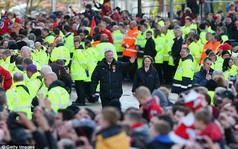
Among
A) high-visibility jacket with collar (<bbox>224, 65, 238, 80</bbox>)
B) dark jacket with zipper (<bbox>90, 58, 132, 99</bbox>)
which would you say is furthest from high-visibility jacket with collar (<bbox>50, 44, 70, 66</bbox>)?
high-visibility jacket with collar (<bbox>224, 65, 238, 80</bbox>)

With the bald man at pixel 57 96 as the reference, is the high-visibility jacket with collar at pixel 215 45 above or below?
below

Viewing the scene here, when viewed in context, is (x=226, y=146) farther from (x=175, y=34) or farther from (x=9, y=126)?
(x=175, y=34)

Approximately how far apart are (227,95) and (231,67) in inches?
244

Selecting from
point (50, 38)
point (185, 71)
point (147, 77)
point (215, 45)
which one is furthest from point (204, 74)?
point (50, 38)

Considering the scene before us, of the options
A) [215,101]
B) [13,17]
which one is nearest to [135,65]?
[13,17]

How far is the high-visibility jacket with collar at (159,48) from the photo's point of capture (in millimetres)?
29047

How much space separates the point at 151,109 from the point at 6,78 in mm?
6142

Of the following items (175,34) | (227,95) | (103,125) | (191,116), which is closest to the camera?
(103,125)

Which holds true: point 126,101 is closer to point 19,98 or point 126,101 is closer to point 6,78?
point 6,78

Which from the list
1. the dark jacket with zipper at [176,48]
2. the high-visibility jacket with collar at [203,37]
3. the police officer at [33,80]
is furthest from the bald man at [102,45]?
the police officer at [33,80]

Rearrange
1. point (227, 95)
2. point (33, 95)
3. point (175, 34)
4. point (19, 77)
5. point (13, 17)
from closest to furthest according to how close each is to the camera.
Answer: point (227, 95) < point (19, 77) < point (33, 95) < point (175, 34) < point (13, 17)

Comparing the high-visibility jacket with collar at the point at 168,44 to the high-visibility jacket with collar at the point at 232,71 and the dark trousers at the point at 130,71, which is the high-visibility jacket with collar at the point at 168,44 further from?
the high-visibility jacket with collar at the point at 232,71

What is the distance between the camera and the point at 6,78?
21.1m

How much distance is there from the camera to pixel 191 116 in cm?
1426
